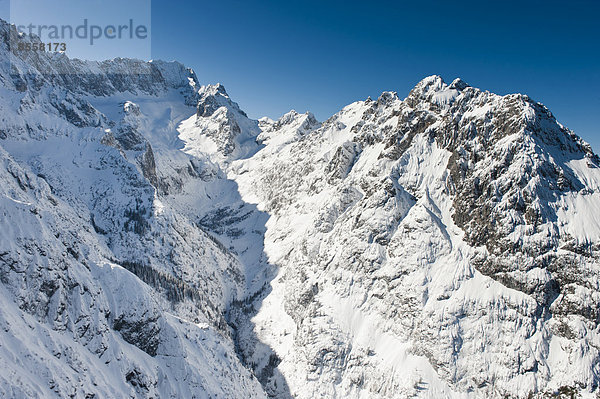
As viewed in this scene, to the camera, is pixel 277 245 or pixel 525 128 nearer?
pixel 525 128

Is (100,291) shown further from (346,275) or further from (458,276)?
(458,276)

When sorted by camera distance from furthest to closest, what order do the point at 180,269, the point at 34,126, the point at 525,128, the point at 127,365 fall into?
1. the point at 34,126
2. the point at 180,269
3. the point at 525,128
4. the point at 127,365

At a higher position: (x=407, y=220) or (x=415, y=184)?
(x=415, y=184)

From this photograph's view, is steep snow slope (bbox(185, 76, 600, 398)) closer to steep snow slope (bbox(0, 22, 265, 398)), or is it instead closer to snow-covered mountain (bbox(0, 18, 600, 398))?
snow-covered mountain (bbox(0, 18, 600, 398))

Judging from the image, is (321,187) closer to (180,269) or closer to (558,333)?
(180,269)

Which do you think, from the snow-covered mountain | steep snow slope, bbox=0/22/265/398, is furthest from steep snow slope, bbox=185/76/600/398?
steep snow slope, bbox=0/22/265/398

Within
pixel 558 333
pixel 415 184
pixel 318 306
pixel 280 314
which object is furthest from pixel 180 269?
pixel 558 333
